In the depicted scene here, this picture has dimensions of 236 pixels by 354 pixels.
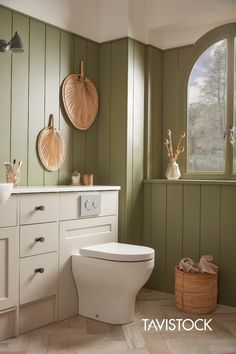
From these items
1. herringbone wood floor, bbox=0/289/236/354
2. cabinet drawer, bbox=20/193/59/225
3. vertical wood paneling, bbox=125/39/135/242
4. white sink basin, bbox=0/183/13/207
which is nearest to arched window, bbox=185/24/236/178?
vertical wood paneling, bbox=125/39/135/242

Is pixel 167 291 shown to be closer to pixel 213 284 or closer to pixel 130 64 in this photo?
pixel 213 284

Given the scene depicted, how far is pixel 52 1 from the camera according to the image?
3.06 meters

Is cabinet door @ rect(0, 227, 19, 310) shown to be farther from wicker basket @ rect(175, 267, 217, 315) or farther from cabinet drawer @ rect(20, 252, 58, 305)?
wicker basket @ rect(175, 267, 217, 315)

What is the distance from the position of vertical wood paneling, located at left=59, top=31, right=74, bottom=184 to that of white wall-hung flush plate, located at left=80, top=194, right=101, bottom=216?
1.26 ft

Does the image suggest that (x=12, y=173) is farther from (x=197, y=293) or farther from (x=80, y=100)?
(x=197, y=293)

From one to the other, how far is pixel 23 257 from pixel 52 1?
1.83 meters

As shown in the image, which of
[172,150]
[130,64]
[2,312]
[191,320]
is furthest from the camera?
[172,150]

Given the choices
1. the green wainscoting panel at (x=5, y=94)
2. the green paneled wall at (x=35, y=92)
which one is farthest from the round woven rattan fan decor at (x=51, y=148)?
the green wainscoting panel at (x=5, y=94)

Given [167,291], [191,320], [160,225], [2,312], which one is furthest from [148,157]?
[2,312]

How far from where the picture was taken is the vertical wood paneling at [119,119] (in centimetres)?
332

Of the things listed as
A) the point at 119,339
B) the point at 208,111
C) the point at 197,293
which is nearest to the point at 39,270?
the point at 119,339

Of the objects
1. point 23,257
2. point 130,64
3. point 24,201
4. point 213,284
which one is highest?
point 130,64

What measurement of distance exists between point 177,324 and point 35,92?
1799 mm

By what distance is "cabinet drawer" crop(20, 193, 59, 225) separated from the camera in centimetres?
243
